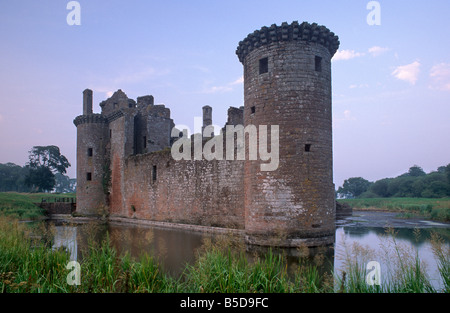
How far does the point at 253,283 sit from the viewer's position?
5.52 meters

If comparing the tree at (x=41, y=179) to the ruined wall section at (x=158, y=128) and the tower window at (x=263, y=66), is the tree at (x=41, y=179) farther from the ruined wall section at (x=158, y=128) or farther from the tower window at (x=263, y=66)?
the tower window at (x=263, y=66)

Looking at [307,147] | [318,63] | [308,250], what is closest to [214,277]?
[308,250]

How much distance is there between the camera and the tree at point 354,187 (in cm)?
8897

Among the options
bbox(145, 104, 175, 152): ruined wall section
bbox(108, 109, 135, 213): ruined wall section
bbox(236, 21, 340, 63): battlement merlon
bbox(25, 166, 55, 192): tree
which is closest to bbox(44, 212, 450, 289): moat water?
bbox(236, 21, 340, 63): battlement merlon

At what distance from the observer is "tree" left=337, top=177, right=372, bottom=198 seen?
8897 centimetres

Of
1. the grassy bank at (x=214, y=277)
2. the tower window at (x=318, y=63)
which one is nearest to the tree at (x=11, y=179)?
the tower window at (x=318, y=63)

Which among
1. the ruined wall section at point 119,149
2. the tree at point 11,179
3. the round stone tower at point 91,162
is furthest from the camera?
the tree at point 11,179

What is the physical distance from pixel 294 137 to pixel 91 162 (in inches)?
779

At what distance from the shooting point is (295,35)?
11.6 m

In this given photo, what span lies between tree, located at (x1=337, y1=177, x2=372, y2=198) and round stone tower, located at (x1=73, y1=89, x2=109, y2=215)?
255 ft

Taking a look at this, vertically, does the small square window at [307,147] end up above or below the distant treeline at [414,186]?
above

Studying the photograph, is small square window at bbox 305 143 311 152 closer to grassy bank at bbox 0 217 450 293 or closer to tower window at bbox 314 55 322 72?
tower window at bbox 314 55 322 72

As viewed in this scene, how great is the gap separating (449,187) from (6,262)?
5407cm
